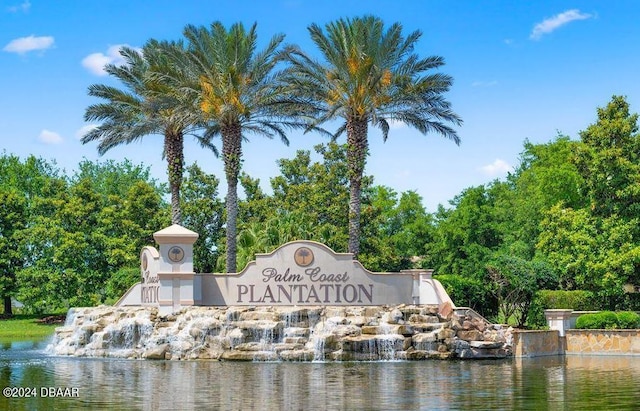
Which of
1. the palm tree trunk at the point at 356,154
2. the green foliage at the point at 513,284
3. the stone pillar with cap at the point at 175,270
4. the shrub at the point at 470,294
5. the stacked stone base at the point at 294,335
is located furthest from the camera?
the palm tree trunk at the point at 356,154

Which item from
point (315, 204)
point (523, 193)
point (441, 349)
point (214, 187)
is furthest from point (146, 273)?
point (523, 193)

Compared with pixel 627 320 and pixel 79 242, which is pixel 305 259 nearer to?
pixel 627 320

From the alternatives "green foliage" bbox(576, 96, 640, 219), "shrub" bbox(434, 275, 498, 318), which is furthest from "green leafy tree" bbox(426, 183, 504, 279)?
"shrub" bbox(434, 275, 498, 318)

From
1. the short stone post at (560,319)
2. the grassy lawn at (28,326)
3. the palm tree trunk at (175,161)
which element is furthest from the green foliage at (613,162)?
the grassy lawn at (28,326)

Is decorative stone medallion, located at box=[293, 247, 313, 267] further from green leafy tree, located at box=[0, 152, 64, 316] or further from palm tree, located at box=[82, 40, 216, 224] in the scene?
green leafy tree, located at box=[0, 152, 64, 316]

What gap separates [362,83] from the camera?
39.0 meters

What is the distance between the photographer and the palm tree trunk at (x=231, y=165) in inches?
1603

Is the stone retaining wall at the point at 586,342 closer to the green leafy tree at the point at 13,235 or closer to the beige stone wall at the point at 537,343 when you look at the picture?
the beige stone wall at the point at 537,343

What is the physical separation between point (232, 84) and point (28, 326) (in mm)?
27801

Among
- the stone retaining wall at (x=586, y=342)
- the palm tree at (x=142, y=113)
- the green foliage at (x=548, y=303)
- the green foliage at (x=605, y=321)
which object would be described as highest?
the palm tree at (x=142, y=113)

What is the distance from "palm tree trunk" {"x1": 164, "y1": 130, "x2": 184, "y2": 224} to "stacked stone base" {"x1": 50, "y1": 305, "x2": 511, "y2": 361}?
11611mm

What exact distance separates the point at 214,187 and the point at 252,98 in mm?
20877

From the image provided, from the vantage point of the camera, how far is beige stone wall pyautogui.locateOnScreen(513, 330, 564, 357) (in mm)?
33625

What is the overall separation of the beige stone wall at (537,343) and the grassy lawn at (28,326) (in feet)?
96.0
